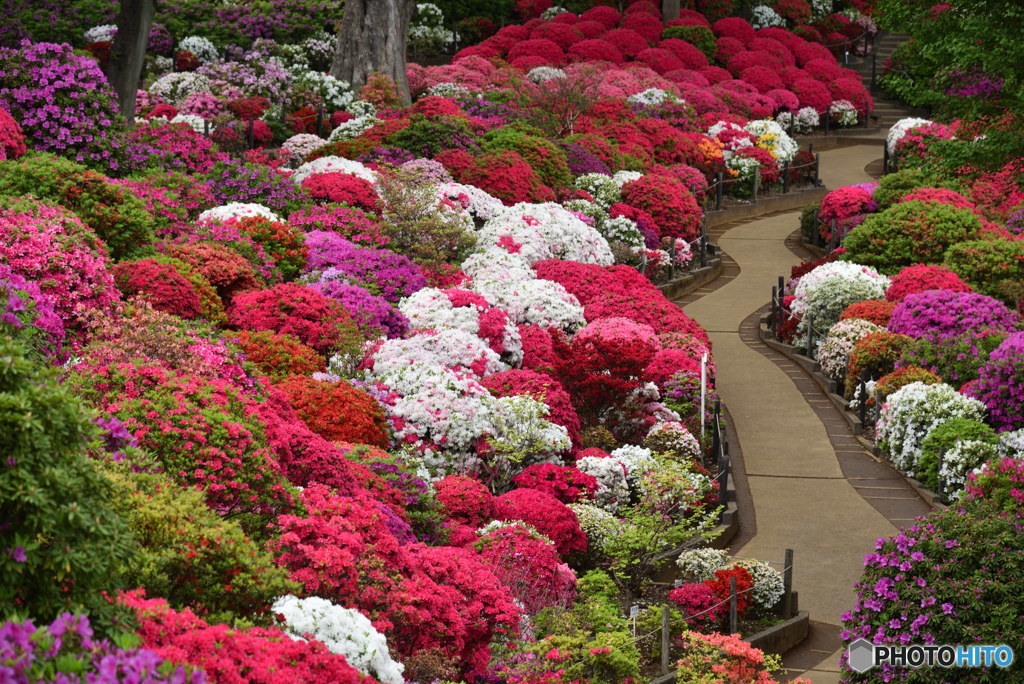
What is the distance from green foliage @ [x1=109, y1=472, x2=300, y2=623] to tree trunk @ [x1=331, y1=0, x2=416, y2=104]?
2425cm

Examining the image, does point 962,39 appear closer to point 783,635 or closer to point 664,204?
point 664,204

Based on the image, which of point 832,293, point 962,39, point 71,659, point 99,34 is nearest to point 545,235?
point 832,293

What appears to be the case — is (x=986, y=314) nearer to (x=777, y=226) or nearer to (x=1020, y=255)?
(x=1020, y=255)

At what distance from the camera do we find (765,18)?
5012 cm

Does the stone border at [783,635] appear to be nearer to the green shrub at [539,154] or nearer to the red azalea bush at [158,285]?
the red azalea bush at [158,285]

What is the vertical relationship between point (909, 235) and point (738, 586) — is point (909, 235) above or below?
above

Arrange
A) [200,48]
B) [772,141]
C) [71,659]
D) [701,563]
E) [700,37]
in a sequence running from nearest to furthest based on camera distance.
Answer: [71,659], [701,563], [772,141], [200,48], [700,37]

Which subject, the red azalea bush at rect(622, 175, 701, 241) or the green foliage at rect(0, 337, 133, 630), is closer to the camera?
the green foliage at rect(0, 337, 133, 630)

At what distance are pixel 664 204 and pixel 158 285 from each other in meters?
14.7

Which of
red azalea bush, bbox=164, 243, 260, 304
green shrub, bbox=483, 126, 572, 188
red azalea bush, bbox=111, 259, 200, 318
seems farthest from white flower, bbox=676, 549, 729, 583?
green shrub, bbox=483, 126, 572, 188

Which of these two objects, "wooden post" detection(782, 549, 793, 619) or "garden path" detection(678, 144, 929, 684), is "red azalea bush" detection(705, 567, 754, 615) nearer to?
"wooden post" detection(782, 549, 793, 619)

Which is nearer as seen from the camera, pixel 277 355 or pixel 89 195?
pixel 277 355

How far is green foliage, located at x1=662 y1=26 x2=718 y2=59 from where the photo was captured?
44.4 meters

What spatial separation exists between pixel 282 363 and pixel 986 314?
423 inches
